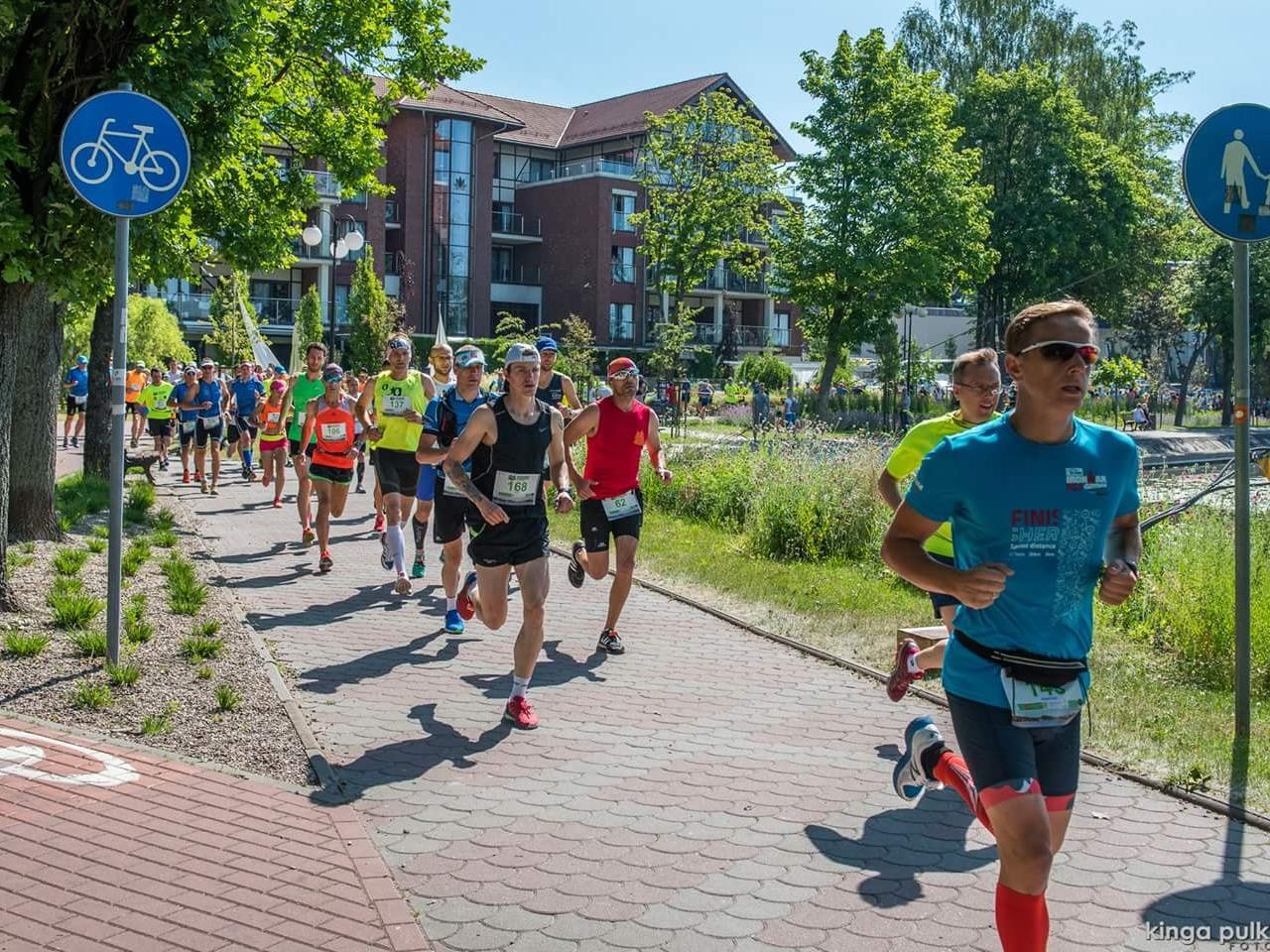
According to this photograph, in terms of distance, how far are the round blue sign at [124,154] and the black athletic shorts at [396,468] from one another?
443 cm

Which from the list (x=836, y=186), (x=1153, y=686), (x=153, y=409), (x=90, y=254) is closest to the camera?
(x=1153, y=686)

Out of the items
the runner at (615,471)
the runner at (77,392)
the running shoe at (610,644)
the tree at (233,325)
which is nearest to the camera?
the running shoe at (610,644)

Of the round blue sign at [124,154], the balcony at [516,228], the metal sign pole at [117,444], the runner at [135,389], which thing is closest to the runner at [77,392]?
the runner at [135,389]

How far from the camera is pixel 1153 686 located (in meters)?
8.03

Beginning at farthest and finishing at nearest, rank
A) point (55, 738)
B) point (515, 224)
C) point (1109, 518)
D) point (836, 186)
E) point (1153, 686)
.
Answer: point (515, 224) < point (836, 186) < point (1153, 686) < point (55, 738) < point (1109, 518)

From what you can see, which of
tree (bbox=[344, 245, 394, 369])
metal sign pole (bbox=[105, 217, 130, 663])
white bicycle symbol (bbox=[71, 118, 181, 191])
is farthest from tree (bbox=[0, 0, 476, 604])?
tree (bbox=[344, 245, 394, 369])

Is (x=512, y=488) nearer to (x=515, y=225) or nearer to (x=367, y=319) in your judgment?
(x=367, y=319)

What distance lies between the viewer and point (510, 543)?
726 centimetres

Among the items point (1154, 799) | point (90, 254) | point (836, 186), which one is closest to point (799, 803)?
point (1154, 799)

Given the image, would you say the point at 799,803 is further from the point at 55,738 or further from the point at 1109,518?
the point at 55,738

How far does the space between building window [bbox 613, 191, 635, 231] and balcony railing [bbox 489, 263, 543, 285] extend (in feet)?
17.0

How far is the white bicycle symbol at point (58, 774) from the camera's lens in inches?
225

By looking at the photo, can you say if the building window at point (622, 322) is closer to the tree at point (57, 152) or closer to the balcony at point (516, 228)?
the balcony at point (516, 228)

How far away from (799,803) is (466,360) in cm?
443
